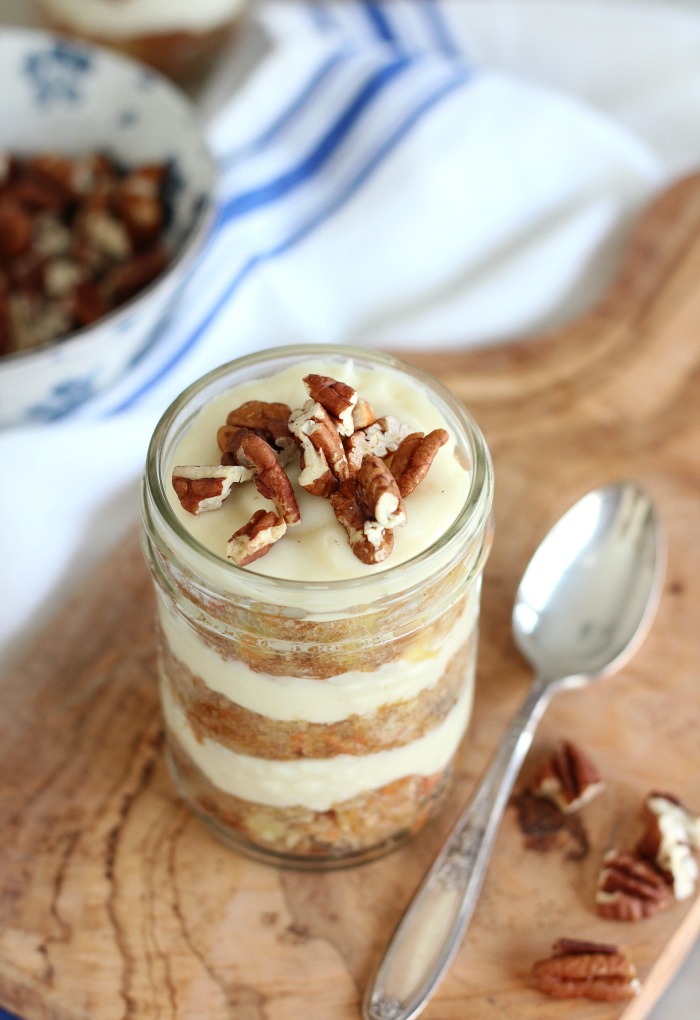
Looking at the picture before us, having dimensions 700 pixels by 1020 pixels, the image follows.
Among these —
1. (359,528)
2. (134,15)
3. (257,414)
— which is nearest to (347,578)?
(359,528)

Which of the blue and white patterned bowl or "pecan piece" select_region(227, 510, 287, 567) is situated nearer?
"pecan piece" select_region(227, 510, 287, 567)

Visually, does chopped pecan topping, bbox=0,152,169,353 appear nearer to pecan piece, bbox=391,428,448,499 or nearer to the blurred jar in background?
the blurred jar in background

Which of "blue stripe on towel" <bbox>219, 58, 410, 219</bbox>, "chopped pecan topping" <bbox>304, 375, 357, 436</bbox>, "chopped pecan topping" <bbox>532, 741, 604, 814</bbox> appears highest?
"chopped pecan topping" <bbox>304, 375, 357, 436</bbox>

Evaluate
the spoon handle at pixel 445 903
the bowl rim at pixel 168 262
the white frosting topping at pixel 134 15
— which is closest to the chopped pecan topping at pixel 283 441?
the spoon handle at pixel 445 903

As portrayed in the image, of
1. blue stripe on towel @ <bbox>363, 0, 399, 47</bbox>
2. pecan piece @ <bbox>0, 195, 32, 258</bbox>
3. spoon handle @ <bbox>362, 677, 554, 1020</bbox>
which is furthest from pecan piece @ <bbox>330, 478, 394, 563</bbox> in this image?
blue stripe on towel @ <bbox>363, 0, 399, 47</bbox>

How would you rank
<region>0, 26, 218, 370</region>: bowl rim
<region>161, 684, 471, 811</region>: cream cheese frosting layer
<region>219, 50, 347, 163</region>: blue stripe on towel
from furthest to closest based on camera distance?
<region>219, 50, 347, 163</region>: blue stripe on towel < <region>0, 26, 218, 370</region>: bowl rim < <region>161, 684, 471, 811</region>: cream cheese frosting layer

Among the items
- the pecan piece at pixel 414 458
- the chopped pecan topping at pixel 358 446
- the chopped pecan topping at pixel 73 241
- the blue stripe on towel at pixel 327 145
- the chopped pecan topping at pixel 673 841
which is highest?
the chopped pecan topping at pixel 358 446

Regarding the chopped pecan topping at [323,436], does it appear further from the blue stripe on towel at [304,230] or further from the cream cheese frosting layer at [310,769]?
the blue stripe on towel at [304,230]
